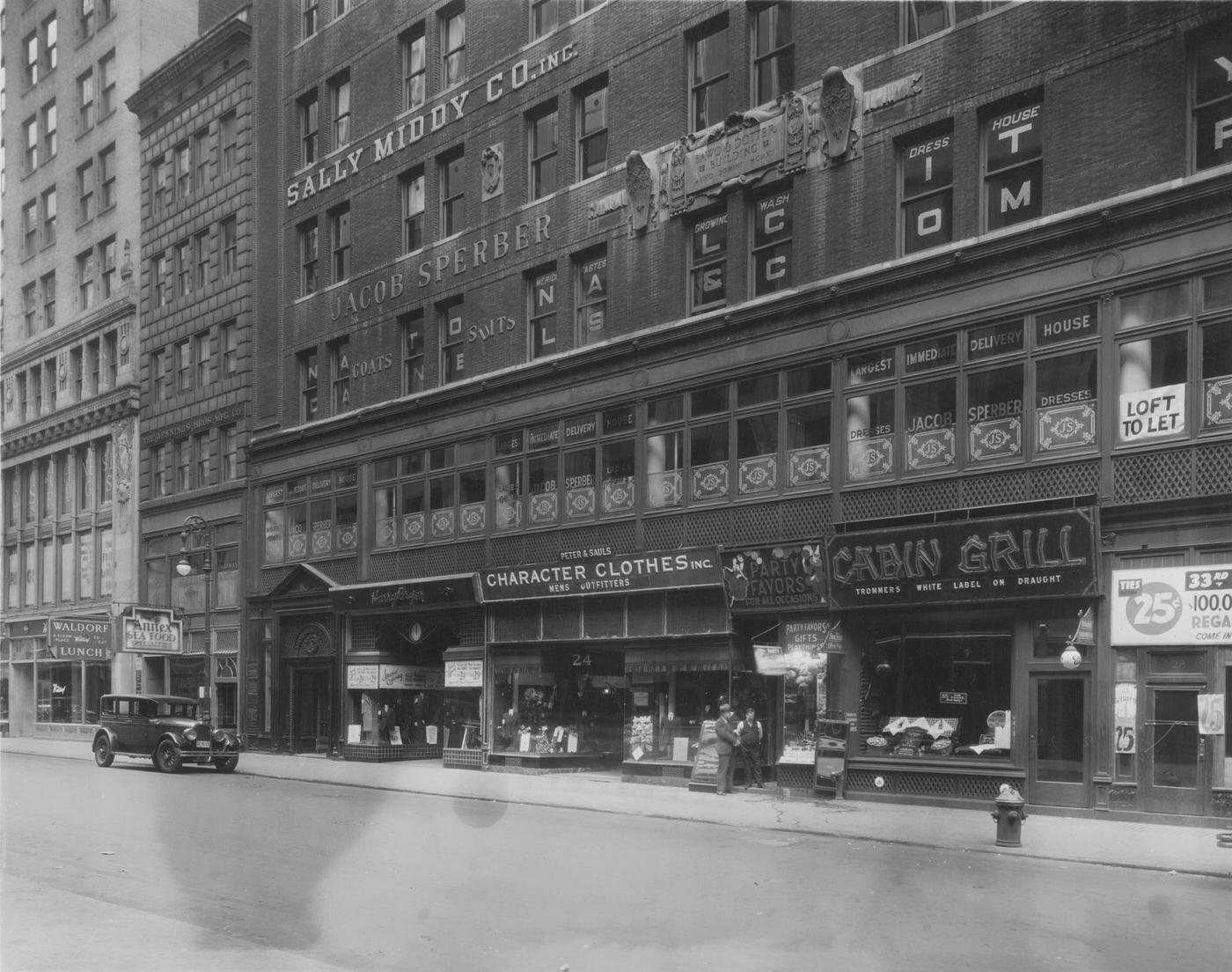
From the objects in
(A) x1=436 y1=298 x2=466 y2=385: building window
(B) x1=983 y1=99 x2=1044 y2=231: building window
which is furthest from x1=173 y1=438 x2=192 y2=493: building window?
(B) x1=983 y1=99 x2=1044 y2=231: building window

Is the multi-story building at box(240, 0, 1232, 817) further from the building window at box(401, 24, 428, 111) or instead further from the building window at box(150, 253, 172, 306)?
the building window at box(150, 253, 172, 306)

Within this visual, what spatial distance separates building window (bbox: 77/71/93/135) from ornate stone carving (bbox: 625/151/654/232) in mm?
32250

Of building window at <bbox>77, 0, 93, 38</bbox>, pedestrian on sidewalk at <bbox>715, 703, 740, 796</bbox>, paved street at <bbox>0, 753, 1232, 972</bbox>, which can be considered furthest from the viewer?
building window at <bbox>77, 0, 93, 38</bbox>

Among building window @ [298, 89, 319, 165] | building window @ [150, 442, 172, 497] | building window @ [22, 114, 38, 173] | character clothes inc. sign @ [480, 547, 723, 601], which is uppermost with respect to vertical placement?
building window @ [22, 114, 38, 173]

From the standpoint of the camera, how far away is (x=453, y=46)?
111 ft

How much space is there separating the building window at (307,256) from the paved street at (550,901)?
2262 centimetres

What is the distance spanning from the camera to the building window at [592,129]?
1161 inches

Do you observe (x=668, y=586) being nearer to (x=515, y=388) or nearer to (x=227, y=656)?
(x=515, y=388)

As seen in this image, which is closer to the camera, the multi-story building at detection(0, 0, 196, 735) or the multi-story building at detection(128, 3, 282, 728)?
the multi-story building at detection(128, 3, 282, 728)

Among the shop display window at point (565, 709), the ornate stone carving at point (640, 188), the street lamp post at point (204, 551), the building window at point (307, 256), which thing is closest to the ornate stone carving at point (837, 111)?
the ornate stone carving at point (640, 188)

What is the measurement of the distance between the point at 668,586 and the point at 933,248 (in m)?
8.84

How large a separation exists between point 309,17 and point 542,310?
15.6 meters

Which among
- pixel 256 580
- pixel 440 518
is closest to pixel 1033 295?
pixel 440 518

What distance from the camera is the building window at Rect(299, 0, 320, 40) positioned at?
39.3 meters
